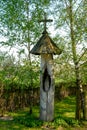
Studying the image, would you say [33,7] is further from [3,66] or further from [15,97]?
[15,97]

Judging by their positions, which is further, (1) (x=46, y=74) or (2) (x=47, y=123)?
(1) (x=46, y=74)

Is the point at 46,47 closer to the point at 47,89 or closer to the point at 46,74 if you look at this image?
the point at 46,74

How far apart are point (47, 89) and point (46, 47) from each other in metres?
2.00

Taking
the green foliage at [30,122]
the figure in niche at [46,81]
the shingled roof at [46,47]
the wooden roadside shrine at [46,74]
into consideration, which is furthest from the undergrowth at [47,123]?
the shingled roof at [46,47]

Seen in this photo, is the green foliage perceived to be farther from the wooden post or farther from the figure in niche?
the figure in niche

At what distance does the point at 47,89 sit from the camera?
533 inches

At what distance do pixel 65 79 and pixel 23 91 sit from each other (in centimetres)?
424

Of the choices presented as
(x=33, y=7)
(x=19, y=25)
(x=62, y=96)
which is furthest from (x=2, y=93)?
(x=62, y=96)

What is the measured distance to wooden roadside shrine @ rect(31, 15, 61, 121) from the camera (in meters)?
13.3

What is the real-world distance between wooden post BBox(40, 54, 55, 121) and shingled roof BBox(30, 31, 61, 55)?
0.42 meters

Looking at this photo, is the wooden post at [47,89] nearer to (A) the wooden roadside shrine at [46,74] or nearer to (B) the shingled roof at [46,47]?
(A) the wooden roadside shrine at [46,74]

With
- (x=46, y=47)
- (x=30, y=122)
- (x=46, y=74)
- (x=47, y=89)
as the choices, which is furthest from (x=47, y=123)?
(x=46, y=47)

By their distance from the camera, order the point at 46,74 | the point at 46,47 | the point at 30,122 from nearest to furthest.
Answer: the point at 30,122, the point at 46,47, the point at 46,74

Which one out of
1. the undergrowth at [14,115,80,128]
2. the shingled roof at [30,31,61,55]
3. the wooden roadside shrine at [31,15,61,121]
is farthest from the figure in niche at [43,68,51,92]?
the undergrowth at [14,115,80,128]
